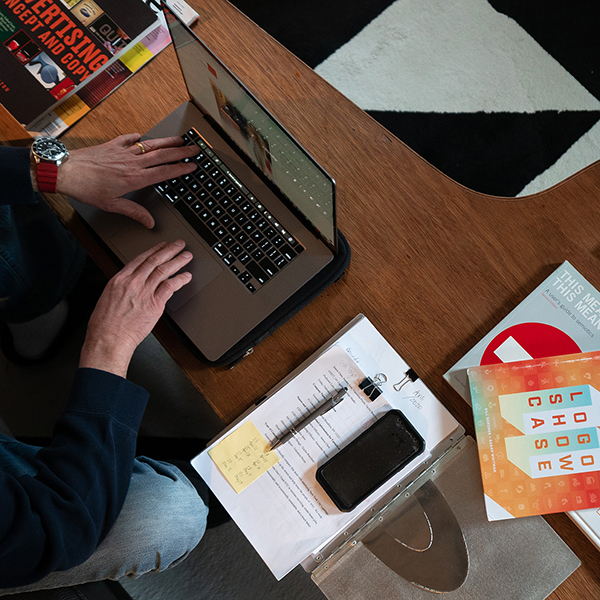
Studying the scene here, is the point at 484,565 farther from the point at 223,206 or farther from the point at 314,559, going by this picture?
the point at 223,206

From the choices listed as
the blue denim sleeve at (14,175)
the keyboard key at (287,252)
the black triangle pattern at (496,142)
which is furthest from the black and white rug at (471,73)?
the blue denim sleeve at (14,175)

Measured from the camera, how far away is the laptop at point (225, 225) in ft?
2.49

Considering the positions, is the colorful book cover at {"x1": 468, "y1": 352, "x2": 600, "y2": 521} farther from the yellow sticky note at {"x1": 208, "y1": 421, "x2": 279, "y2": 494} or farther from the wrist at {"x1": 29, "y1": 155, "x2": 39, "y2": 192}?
the wrist at {"x1": 29, "y1": 155, "x2": 39, "y2": 192}

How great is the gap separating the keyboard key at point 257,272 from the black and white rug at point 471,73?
39.3 inches

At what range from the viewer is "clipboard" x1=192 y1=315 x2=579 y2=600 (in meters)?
0.75

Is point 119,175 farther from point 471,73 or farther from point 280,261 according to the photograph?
point 471,73

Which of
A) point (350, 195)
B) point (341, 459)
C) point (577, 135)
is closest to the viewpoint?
point (341, 459)

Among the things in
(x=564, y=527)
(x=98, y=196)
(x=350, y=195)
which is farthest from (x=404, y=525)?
(x=98, y=196)

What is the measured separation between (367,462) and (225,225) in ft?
1.43

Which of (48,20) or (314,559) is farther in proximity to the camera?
(48,20)

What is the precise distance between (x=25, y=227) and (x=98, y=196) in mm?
236

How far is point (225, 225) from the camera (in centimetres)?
81

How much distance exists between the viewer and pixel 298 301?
2.60 ft

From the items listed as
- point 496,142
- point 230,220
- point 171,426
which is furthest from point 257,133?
point 496,142
